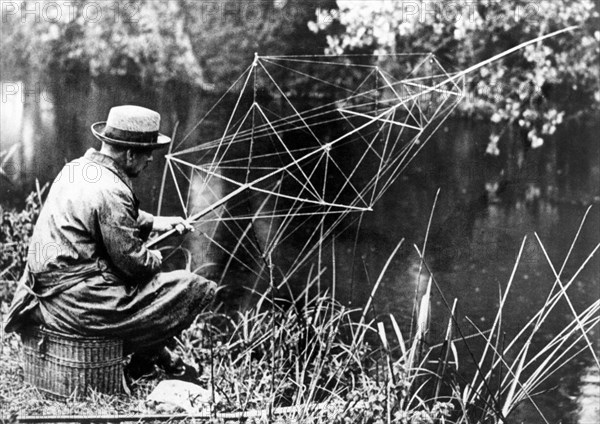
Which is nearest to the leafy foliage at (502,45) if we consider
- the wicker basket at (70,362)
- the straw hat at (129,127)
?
the straw hat at (129,127)

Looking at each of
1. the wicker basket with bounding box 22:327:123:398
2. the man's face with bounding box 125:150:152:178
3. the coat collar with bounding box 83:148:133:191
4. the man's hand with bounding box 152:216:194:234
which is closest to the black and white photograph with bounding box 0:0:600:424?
the wicker basket with bounding box 22:327:123:398

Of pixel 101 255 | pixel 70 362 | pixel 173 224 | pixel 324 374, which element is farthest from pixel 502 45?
pixel 70 362

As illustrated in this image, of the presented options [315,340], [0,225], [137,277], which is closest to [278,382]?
[315,340]

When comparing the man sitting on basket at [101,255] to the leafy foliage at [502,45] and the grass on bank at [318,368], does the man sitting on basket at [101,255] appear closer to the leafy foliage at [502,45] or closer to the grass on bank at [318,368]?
the grass on bank at [318,368]

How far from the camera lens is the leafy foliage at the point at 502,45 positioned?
5250 millimetres

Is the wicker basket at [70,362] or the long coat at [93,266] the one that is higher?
the long coat at [93,266]

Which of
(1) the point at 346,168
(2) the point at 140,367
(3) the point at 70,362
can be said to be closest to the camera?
(3) the point at 70,362

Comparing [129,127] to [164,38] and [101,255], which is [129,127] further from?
[164,38]

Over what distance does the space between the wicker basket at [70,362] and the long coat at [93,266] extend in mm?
60

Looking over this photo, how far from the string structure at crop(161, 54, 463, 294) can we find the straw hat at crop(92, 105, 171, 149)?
1.20m

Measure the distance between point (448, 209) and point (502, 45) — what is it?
124cm

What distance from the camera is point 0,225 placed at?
4.79 m

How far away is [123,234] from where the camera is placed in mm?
3666

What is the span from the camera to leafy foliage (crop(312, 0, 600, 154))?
207 inches
